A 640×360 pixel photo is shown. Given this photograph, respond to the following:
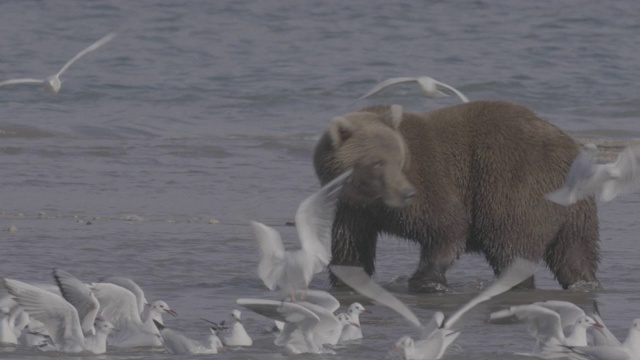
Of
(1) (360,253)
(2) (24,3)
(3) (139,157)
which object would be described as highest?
(1) (360,253)

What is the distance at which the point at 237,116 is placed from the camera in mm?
17719

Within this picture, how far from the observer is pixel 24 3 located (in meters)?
27.5

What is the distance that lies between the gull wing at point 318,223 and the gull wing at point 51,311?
→ 4.21 feet

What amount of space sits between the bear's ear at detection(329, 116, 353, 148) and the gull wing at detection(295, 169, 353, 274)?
0.77 metres

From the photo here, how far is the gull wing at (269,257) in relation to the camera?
792cm

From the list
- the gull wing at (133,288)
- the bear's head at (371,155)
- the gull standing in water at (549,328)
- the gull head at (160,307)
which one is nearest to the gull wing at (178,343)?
the gull head at (160,307)

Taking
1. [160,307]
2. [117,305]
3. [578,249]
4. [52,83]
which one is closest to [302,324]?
[160,307]

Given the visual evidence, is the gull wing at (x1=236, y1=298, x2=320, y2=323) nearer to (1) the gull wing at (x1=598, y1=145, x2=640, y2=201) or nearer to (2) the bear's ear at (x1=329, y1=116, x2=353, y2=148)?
(2) the bear's ear at (x1=329, y1=116, x2=353, y2=148)

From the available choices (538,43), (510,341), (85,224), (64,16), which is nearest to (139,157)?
(85,224)

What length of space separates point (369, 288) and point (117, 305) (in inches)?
50.5

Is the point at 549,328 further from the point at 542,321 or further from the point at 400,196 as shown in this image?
the point at 400,196

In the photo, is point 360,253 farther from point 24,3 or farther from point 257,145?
point 24,3

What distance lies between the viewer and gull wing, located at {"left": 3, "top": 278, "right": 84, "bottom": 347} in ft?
23.7

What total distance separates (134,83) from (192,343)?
1311cm
